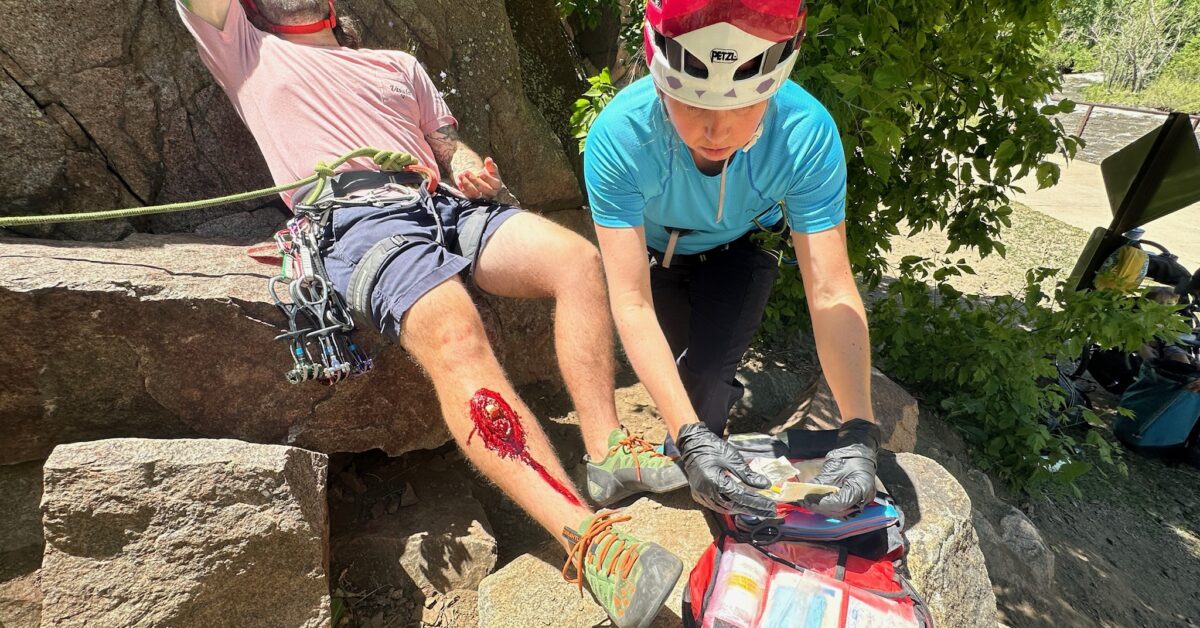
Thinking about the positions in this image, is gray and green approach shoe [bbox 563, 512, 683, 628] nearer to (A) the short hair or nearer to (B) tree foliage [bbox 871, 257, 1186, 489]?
(B) tree foliage [bbox 871, 257, 1186, 489]

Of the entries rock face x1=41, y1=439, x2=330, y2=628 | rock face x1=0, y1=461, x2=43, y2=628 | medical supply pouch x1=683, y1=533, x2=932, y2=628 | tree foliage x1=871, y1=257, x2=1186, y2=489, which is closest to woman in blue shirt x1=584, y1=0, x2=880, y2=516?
medical supply pouch x1=683, y1=533, x2=932, y2=628

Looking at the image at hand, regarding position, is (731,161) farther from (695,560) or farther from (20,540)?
(20,540)

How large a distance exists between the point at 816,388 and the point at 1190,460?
3.14m

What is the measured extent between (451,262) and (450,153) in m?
0.91

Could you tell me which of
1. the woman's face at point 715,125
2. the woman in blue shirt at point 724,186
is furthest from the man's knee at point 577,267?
the woman's face at point 715,125

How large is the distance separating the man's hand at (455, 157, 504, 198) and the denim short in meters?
0.05

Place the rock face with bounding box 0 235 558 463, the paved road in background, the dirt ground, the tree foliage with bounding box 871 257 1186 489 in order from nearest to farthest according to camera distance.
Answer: the rock face with bounding box 0 235 558 463
the dirt ground
the tree foliage with bounding box 871 257 1186 489
the paved road in background

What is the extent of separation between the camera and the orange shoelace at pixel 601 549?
1.65m

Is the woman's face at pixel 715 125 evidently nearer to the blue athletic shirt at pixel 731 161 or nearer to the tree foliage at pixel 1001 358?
the blue athletic shirt at pixel 731 161

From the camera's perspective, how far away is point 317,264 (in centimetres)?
224

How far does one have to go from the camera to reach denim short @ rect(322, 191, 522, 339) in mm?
2053

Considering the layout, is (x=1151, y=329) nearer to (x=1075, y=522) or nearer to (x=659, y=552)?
(x=1075, y=522)

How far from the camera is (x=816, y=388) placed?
299 centimetres

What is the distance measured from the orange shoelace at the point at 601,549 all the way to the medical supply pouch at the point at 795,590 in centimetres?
21
